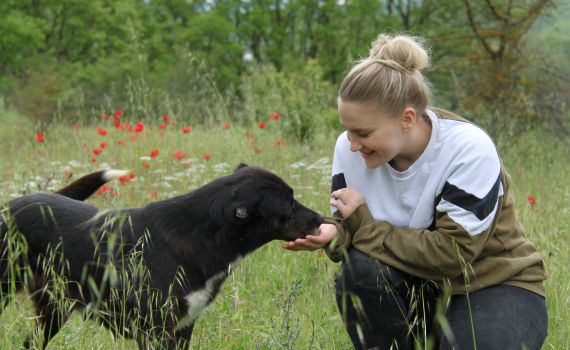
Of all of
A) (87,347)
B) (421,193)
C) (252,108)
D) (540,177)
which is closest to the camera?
(87,347)

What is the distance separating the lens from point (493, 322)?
9.79 feet

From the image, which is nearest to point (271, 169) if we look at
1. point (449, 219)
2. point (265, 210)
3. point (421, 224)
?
point (265, 210)

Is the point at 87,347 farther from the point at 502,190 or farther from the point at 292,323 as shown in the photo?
the point at 502,190

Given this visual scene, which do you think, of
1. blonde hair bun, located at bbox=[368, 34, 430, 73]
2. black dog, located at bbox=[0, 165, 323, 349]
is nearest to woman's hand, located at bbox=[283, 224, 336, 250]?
black dog, located at bbox=[0, 165, 323, 349]

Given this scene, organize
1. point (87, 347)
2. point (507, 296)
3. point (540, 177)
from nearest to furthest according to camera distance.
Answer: point (87, 347) → point (507, 296) → point (540, 177)

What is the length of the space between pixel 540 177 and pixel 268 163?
10.6ft

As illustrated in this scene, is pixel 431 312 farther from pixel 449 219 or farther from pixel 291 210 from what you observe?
pixel 291 210

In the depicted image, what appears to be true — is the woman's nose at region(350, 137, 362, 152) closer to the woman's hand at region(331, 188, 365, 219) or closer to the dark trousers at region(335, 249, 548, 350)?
the woman's hand at region(331, 188, 365, 219)

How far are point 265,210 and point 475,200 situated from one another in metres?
1.12

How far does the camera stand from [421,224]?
3.28 meters

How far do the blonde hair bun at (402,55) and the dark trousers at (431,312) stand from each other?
0.94 meters

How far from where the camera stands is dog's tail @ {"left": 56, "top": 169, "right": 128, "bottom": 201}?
4.05 metres

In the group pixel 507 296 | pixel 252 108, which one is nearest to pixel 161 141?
pixel 252 108

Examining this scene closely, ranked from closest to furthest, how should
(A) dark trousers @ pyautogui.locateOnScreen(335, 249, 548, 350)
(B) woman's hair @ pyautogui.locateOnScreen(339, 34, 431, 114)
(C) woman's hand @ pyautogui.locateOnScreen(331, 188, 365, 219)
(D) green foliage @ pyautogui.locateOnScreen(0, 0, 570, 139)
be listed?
(A) dark trousers @ pyautogui.locateOnScreen(335, 249, 548, 350), (B) woman's hair @ pyautogui.locateOnScreen(339, 34, 431, 114), (C) woman's hand @ pyautogui.locateOnScreen(331, 188, 365, 219), (D) green foliage @ pyautogui.locateOnScreen(0, 0, 570, 139)
